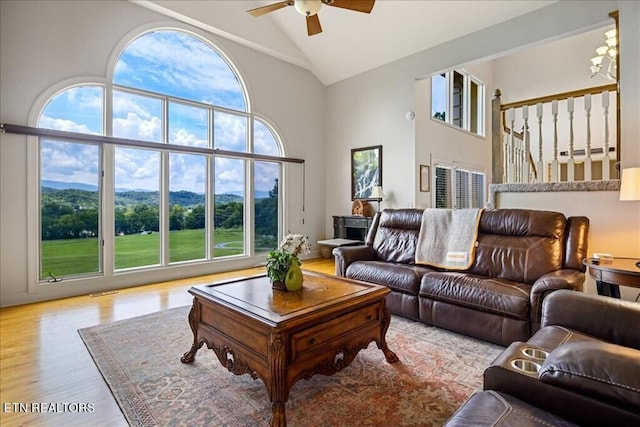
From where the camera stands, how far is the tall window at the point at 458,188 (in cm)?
648

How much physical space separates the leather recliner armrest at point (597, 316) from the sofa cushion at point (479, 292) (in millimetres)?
668

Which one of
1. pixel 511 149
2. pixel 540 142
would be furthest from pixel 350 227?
pixel 540 142

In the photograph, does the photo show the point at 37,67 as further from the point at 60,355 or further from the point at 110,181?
the point at 60,355

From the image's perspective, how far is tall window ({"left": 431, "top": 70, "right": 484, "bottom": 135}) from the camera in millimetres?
6438

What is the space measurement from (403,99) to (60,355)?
5820 millimetres

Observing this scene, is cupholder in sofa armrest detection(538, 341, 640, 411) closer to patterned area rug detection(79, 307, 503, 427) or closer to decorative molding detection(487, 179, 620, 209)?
patterned area rug detection(79, 307, 503, 427)

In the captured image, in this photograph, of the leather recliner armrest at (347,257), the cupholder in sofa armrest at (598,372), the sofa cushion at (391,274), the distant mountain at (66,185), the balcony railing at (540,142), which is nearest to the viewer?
the cupholder in sofa armrest at (598,372)

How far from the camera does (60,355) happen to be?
2492 millimetres

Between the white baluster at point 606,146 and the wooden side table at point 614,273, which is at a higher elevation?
the white baluster at point 606,146

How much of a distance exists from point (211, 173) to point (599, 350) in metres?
5.34

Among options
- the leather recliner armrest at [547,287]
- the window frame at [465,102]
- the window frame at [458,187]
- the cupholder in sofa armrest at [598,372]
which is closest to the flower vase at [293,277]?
the cupholder in sofa armrest at [598,372]

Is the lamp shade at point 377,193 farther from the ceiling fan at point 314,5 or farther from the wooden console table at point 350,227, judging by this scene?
the ceiling fan at point 314,5

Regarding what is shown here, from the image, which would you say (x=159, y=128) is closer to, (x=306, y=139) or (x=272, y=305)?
(x=306, y=139)

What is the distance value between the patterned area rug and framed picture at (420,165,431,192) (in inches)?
140
